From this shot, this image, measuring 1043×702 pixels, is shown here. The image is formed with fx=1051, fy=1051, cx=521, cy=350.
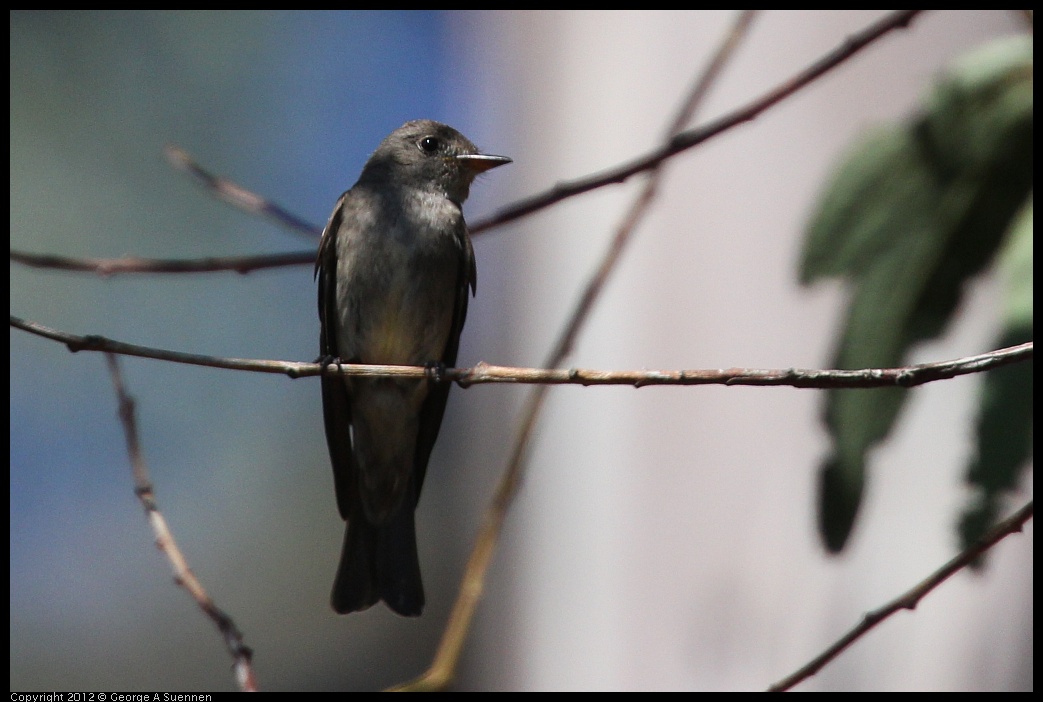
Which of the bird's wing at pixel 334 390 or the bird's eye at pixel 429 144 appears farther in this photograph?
the bird's eye at pixel 429 144

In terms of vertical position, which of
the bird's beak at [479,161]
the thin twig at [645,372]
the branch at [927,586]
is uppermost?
the bird's beak at [479,161]

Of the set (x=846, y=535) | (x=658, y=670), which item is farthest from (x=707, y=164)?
(x=846, y=535)

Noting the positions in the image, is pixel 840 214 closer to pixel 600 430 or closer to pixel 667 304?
pixel 667 304

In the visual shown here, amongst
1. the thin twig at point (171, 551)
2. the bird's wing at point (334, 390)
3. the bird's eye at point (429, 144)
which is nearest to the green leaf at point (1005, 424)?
the thin twig at point (171, 551)

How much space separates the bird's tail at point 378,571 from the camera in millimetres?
3082

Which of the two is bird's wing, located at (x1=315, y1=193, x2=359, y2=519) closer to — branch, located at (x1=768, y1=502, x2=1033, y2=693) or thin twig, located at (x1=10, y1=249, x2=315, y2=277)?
thin twig, located at (x1=10, y1=249, x2=315, y2=277)

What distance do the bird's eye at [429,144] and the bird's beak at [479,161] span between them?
0.30 ft

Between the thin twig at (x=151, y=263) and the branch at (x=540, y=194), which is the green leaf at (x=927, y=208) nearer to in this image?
the branch at (x=540, y=194)

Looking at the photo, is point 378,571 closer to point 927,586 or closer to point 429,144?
point 429,144

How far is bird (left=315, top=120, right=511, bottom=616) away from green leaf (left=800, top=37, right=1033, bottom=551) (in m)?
1.12

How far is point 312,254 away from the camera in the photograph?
2.81 m

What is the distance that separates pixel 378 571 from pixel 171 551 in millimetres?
Result: 1060

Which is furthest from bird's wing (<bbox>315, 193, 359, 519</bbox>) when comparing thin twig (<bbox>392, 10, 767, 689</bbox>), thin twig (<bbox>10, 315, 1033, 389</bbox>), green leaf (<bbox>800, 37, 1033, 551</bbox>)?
green leaf (<bbox>800, 37, 1033, 551</bbox>)
